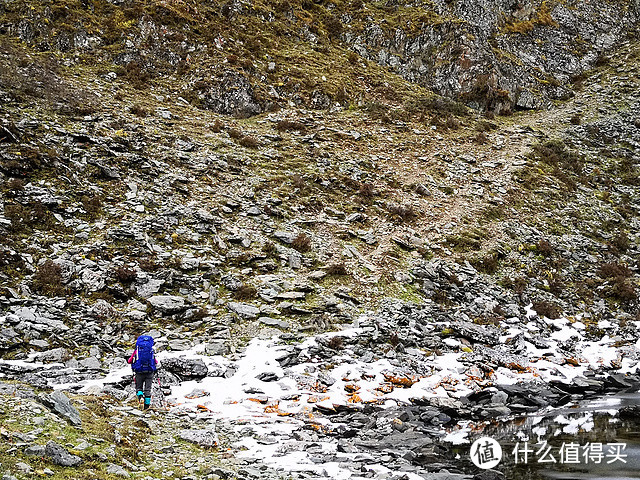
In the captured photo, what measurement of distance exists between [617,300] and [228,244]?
17.3 meters

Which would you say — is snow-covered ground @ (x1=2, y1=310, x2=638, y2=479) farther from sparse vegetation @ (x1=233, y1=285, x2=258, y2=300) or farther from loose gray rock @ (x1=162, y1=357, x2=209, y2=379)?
sparse vegetation @ (x1=233, y1=285, x2=258, y2=300)

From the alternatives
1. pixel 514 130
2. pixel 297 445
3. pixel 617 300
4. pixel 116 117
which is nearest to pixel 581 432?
pixel 297 445

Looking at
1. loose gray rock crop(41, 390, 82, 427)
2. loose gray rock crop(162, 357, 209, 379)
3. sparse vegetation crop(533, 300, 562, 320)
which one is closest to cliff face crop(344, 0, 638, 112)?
sparse vegetation crop(533, 300, 562, 320)

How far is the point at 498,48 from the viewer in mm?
39562

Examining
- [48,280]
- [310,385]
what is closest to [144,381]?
[310,385]

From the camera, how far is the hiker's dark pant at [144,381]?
439 inches

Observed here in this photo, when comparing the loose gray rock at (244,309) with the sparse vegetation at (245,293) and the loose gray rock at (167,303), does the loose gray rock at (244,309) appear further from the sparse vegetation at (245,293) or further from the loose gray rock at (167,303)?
the loose gray rock at (167,303)

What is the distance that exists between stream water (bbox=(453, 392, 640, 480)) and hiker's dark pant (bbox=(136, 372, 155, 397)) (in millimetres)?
7162

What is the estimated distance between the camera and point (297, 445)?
9500 mm

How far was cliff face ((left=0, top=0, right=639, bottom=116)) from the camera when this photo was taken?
92.4 ft

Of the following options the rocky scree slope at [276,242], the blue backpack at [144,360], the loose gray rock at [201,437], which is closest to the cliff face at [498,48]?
the rocky scree slope at [276,242]

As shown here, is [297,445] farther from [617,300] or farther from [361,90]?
[361,90]

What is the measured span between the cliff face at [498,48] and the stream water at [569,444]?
26989 millimetres

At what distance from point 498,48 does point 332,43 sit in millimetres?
14417
